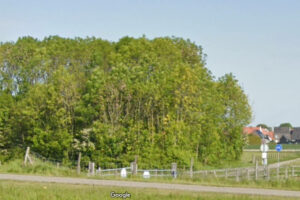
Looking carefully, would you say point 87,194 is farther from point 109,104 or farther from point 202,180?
point 109,104

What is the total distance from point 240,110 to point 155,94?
21.4 m

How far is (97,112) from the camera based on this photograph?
56.0 metres

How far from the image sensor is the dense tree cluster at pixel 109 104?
54.3 metres

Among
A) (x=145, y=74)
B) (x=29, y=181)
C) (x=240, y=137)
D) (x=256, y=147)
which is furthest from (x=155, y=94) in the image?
(x=256, y=147)

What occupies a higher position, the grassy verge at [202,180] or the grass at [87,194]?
the grassy verge at [202,180]

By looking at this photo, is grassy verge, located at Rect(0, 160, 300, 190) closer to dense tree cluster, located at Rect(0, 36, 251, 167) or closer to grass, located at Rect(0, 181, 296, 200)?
grass, located at Rect(0, 181, 296, 200)

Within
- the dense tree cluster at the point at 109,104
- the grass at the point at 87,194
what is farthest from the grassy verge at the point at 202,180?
the dense tree cluster at the point at 109,104

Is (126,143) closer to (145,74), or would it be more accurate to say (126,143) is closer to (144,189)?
(145,74)

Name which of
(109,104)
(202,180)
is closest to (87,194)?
(202,180)

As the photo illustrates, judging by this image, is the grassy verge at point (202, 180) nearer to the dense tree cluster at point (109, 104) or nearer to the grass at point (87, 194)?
the grass at point (87, 194)

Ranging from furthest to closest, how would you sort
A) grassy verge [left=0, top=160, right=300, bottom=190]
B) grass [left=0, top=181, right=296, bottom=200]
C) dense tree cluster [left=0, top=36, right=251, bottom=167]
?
dense tree cluster [left=0, top=36, right=251, bottom=167], grassy verge [left=0, top=160, right=300, bottom=190], grass [left=0, top=181, right=296, bottom=200]

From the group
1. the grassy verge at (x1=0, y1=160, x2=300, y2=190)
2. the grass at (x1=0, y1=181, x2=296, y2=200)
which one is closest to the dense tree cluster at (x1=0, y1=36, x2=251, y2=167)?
the grassy verge at (x1=0, y1=160, x2=300, y2=190)

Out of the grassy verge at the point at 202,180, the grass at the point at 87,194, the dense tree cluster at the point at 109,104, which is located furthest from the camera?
the dense tree cluster at the point at 109,104

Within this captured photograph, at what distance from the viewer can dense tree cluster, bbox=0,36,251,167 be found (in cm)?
5431
